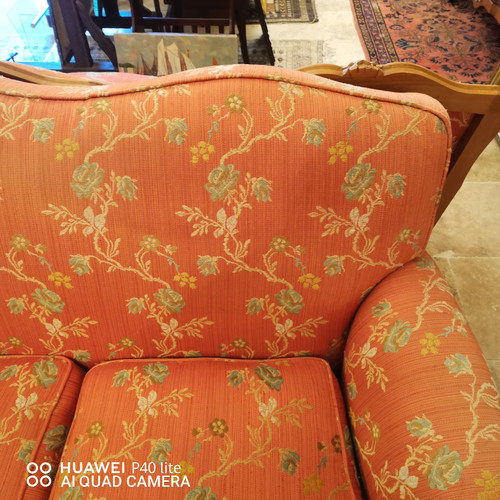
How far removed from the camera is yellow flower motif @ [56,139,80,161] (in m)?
0.72

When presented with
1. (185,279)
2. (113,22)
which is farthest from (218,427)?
(113,22)

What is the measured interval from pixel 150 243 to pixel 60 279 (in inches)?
7.6

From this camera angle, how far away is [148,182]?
73 cm

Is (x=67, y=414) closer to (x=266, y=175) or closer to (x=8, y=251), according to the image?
(x=8, y=251)

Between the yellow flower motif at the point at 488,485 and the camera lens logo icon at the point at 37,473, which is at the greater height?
the yellow flower motif at the point at 488,485

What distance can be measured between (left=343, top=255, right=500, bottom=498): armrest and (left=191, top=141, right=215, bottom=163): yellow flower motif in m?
0.41

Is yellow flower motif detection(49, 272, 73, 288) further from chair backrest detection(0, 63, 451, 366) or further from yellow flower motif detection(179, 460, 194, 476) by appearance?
yellow flower motif detection(179, 460, 194, 476)

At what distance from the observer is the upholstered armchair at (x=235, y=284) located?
706 millimetres

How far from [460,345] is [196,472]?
0.50m

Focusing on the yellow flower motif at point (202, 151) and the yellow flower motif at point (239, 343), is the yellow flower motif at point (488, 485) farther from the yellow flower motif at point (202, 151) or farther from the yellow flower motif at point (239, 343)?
the yellow flower motif at point (202, 151)

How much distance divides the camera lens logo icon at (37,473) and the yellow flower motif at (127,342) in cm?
25

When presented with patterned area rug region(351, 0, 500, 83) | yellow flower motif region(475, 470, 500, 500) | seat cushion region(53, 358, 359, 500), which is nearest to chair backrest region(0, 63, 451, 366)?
seat cushion region(53, 358, 359, 500)

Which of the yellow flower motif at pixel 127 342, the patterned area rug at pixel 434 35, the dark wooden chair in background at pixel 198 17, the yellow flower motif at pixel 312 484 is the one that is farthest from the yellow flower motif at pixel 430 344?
the patterned area rug at pixel 434 35

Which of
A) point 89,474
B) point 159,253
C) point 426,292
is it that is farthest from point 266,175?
point 89,474
